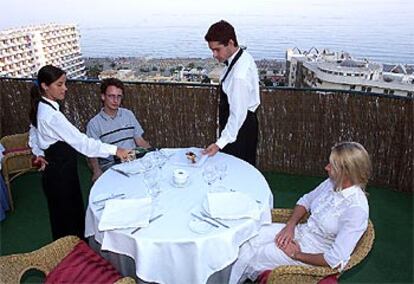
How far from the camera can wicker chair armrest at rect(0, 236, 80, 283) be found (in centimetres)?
201

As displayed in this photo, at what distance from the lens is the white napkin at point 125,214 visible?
1918 mm

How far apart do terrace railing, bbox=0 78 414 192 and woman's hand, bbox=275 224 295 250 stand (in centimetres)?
202

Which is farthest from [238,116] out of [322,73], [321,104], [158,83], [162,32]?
[162,32]

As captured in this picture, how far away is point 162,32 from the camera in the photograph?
1262 cm

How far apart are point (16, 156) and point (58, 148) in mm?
1439

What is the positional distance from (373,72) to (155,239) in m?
3.92

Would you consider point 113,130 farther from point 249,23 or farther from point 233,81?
Result: point 249,23

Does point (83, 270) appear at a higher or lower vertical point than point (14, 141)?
lower

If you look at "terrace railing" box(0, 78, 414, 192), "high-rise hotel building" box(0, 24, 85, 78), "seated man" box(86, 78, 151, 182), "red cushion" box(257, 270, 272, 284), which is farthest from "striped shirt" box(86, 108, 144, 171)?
"high-rise hotel building" box(0, 24, 85, 78)

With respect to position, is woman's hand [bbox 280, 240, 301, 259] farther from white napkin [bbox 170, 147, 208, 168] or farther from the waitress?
the waitress

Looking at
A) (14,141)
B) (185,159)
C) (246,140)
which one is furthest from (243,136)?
(14,141)

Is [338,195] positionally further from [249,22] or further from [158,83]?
[249,22]

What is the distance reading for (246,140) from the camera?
308cm

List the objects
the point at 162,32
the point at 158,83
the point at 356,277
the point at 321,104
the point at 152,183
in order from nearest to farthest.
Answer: the point at 152,183, the point at 356,277, the point at 321,104, the point at 158,83, the point at 162,32
